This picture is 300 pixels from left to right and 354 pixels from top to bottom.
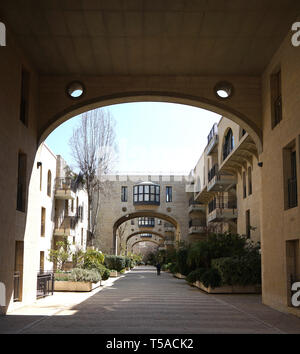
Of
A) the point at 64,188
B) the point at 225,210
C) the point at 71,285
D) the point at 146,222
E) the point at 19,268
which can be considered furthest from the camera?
the point at 146,222

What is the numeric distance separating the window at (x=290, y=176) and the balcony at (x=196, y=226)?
3483cm

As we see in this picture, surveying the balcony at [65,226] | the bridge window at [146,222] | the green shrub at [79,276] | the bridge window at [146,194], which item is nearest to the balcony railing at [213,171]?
the balcony at [65,226]

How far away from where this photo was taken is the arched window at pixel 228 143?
105 feet

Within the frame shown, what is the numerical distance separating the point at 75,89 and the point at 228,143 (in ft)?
62.1

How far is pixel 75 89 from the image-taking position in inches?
636

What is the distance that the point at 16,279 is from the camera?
46.1 ft

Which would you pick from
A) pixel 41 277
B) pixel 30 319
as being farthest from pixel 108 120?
pixel 30 319

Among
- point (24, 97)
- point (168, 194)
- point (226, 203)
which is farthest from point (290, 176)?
point (168, 194)

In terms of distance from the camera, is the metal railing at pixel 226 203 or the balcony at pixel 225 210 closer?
the balcony at pixel 225 210

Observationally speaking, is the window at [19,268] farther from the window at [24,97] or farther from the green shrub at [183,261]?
the green shrub at [183,261]

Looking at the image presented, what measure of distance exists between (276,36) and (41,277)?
11.2 metres

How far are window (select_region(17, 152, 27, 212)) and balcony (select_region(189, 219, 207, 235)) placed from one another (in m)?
35.1

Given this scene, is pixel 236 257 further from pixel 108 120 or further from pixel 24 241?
pixel 108 120

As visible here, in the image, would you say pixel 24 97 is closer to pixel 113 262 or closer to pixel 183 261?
pixel 183 261
